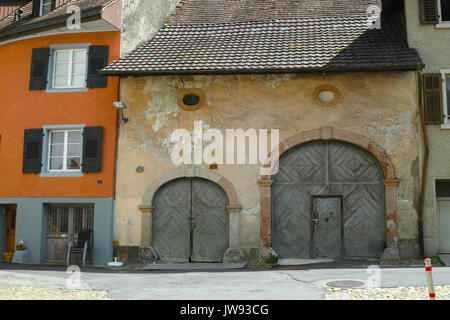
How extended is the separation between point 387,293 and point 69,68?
10.7 metres

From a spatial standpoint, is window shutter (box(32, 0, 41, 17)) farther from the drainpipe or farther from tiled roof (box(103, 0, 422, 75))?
the drainpipe

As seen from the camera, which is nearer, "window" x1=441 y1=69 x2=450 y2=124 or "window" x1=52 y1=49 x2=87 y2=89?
"window" x1=441 y1=69 x2=450 y2=124

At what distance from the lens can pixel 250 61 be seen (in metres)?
12.9

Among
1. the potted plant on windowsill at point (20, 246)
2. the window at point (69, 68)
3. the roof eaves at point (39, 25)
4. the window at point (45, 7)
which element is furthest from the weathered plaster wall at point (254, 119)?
the window at point (45, 7)

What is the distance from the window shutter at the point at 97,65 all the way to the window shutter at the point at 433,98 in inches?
337

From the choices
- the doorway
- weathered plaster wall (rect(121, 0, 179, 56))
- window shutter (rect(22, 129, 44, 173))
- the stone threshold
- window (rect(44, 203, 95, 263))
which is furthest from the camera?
the doorway

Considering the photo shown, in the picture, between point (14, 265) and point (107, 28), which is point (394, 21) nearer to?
point (107, 28)

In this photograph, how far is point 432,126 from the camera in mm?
12406

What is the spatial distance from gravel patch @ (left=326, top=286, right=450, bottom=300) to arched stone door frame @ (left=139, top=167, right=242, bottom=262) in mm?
4697

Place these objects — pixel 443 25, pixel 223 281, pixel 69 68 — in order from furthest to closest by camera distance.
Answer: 1. pixel 69 68
2. pixel 443 25
3. pixel 223 281

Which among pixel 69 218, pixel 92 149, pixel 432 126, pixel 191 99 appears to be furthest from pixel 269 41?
pixel 69 218

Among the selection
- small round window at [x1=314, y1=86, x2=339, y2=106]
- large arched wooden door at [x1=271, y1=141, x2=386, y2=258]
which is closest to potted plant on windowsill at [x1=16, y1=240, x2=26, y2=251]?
large arched wooden door at [x1=271, y1=141, x2=386, y2=258]

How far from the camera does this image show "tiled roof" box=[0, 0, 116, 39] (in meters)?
13.5

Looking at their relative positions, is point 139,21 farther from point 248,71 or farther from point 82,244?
point 82,244
